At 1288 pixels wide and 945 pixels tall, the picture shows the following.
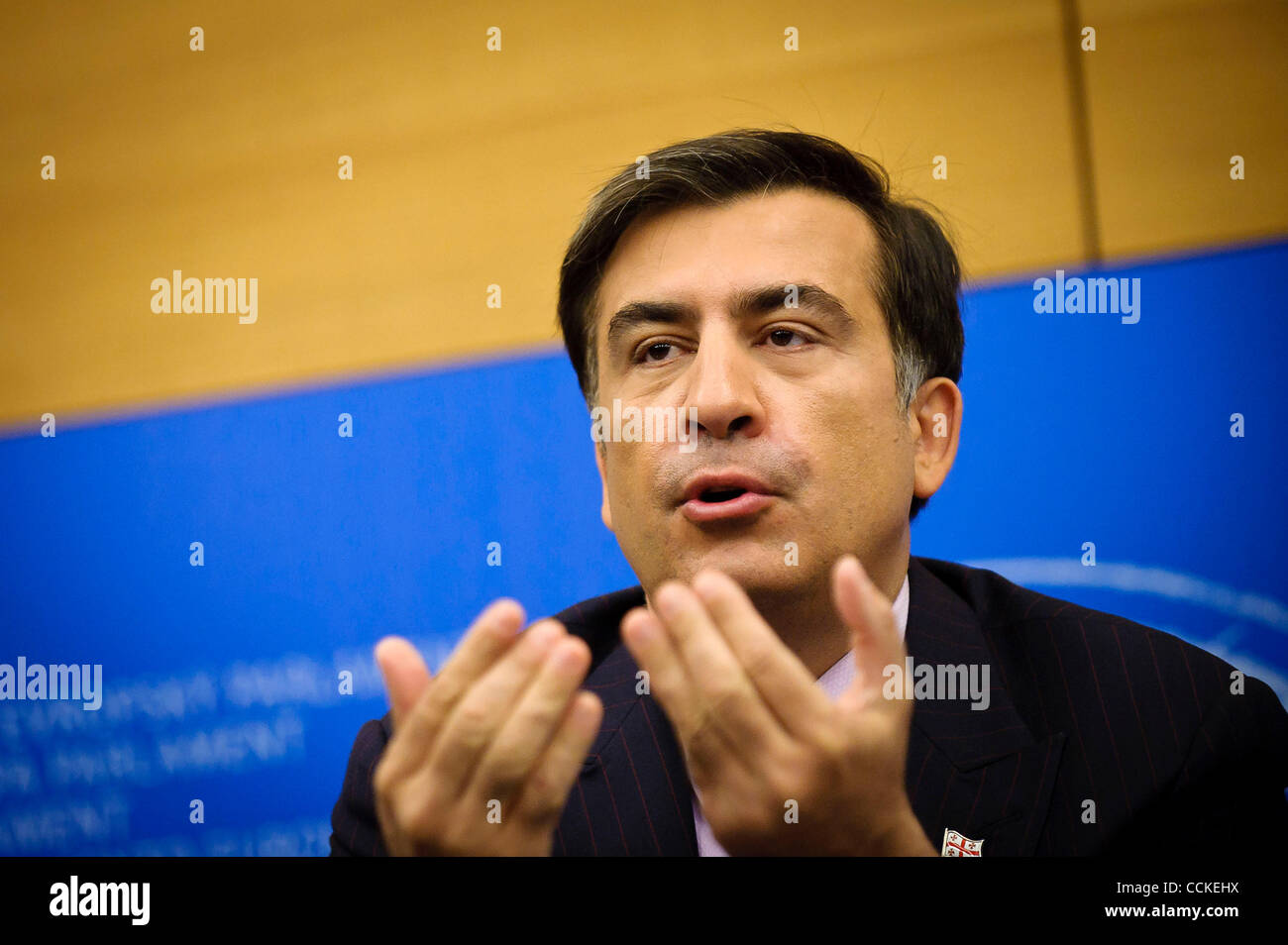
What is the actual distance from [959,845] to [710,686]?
0.65 meters

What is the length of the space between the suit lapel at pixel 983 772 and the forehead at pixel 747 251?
736 mm

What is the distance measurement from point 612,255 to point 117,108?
4.92 ft

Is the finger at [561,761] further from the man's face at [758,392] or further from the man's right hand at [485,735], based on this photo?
the man's face at [758,392]

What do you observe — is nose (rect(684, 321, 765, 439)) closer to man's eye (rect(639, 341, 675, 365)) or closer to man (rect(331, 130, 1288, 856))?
man (rect(331, 130, 1288, 856))

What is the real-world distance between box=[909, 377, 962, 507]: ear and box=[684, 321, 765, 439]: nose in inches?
16.3

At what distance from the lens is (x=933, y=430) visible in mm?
1896

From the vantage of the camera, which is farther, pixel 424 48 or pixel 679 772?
pixel 424 48

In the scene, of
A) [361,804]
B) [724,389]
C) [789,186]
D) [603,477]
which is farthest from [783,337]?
[361,804]

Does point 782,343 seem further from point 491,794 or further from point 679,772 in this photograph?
point 491,794

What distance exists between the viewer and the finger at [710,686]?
41.6 inches

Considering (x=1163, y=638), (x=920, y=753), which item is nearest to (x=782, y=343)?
(x=920, y=753)

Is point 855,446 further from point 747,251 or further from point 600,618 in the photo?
point 600,618

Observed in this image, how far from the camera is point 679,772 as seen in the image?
162 cm

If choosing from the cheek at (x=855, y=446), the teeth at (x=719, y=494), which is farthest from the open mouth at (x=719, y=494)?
the cheek at (x=855, y=446)
